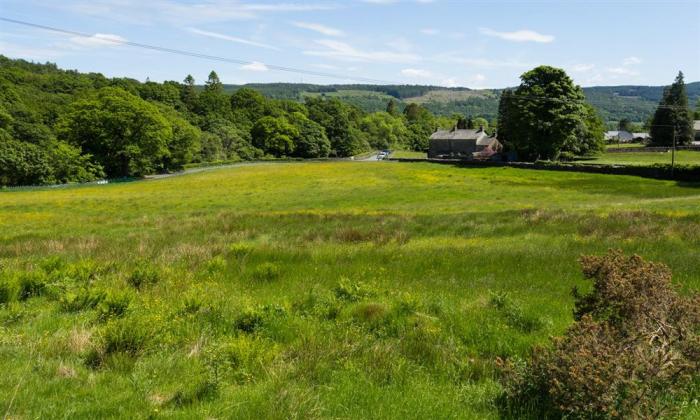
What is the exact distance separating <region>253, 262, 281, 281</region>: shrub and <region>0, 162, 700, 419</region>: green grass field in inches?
2.2

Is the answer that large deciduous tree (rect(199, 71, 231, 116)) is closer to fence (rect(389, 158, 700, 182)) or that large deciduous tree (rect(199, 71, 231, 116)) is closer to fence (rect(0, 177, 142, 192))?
fence (rect(0, 177, 142, 192))

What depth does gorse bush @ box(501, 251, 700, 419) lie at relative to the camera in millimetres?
4449

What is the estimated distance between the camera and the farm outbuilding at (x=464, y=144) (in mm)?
133275

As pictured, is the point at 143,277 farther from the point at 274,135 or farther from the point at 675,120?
the point at 675,120

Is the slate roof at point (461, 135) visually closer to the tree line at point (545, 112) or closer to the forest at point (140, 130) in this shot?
the forest at point (140, 130)

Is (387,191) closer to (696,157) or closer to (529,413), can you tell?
(529,413)

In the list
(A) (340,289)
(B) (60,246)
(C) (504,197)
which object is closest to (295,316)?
(A) (340,289)

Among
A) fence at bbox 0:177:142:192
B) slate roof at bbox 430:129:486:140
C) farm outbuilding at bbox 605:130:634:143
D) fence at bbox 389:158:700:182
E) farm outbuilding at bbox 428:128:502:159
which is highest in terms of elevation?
farm outbuilding at bbox 605:130:634:143

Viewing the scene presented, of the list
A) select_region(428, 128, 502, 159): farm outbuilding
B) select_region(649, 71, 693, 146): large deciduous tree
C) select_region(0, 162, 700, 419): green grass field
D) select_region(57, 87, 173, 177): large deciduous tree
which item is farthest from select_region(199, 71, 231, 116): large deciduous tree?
select_region(0, 162, 700, 419): green grass field

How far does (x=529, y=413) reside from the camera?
4.91 metres

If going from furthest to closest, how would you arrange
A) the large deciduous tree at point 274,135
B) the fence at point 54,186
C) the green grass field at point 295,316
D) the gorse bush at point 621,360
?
the large deciduous tree at point 274,135
the fence at point 54,186
the green grass field at point 295,316
the gorse bush at point 621,360

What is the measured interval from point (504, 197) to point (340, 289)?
41010mm

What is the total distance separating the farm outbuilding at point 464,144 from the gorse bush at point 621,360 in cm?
12752

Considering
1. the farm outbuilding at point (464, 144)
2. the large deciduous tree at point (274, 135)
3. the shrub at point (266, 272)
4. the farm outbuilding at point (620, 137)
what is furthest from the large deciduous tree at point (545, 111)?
the farm outbuilding at point (620, 137)
